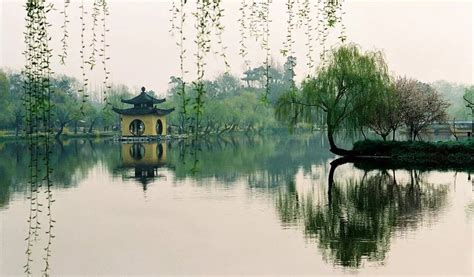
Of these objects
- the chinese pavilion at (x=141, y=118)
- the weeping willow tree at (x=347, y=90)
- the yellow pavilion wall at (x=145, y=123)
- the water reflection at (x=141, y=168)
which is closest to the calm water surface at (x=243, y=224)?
the water reflection at (x=141, y=168)

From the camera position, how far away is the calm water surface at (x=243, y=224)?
8.77m

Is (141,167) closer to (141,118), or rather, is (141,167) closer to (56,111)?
(141,118)

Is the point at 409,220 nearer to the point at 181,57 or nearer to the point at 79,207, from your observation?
the point at 79,207

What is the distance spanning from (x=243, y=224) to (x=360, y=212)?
271 cm

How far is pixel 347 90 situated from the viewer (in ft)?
84.4

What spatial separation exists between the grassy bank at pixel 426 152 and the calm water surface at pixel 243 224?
3.20 meters

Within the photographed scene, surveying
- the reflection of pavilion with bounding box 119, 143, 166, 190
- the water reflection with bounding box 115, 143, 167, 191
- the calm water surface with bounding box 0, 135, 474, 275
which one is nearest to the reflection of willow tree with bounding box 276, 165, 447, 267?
the calm water surface with bounding box 0, 135, 474, 275

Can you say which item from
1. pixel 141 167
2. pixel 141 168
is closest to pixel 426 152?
pixel 141 168

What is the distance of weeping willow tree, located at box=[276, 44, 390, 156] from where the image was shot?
25344 mm

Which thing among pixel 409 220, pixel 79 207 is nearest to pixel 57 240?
pixel 79 207

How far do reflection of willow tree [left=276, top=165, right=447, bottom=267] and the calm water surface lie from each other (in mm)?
24

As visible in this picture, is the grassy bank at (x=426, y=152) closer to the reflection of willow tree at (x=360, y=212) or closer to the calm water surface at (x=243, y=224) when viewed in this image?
the calm water surface at (x=243, y=224)

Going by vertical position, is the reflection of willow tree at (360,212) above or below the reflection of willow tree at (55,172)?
below

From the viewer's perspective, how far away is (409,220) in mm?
11758
